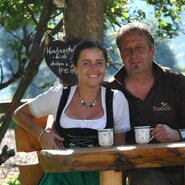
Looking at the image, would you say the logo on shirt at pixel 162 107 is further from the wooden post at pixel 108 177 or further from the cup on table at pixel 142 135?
the wooden post at pixel 108 177

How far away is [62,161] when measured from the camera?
2.46m

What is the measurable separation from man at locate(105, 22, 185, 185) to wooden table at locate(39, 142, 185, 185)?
60 cm

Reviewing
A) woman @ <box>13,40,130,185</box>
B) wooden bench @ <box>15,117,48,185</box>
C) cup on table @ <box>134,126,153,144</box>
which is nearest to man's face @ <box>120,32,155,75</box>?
woman @ <box>13,40,130,185</box>

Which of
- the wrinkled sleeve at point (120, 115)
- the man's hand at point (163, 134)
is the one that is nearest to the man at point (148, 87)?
the wrinkled sleeve at point (120, 115)

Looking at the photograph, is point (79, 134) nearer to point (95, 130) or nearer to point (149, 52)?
point (95, 130)

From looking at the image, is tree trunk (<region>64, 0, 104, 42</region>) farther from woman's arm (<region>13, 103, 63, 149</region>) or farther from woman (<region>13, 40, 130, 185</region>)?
woman's arm (<region>13, 103, 63, 149</region>)

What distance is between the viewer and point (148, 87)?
3.37 m

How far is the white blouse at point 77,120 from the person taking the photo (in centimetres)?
308

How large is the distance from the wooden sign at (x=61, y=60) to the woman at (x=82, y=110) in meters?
0.75

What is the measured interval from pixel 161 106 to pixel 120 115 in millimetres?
306

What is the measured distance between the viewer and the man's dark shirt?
10.8 ft

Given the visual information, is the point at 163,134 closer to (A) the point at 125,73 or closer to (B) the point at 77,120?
(B) the point at 77,120

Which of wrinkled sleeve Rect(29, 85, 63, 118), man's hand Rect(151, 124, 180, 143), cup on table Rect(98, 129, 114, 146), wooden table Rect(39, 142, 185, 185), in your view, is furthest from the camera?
wrinkled sleeve Rect(29, 85, 63, 118)

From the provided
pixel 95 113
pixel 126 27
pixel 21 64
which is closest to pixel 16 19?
pixel 21 64
